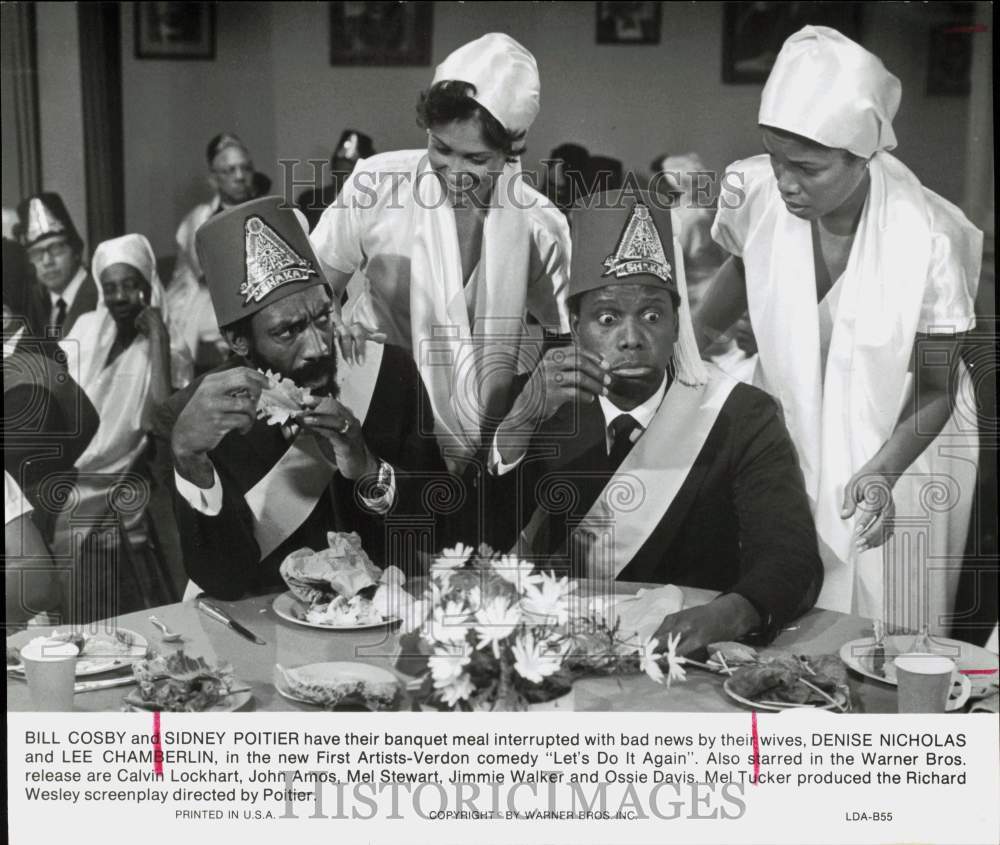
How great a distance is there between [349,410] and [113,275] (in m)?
0.53

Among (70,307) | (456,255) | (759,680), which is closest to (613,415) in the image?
(456,255)

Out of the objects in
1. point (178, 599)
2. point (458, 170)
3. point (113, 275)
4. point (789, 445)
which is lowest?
point (178, 599)

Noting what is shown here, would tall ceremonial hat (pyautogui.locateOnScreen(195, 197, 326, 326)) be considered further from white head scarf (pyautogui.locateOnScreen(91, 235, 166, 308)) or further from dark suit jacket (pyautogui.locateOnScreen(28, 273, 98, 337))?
dark suit jacket (pyautogui.locateOnScreen(28, 273, 98, 337))

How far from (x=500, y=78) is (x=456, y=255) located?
35 cm

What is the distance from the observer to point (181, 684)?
1.94 m

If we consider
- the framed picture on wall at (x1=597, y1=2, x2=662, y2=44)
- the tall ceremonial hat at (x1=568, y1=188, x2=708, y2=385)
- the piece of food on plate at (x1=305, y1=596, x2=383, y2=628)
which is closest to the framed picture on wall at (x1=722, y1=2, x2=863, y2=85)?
the framed picture on wall at (x1=597, y1=2, x2=662, y2=44)

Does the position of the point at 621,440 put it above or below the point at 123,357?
below

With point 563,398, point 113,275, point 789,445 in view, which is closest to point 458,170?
point 563,398

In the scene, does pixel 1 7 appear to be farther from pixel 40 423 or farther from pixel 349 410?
pixel 349 410

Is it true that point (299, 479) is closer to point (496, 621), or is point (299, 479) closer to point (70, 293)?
point (496, 621)

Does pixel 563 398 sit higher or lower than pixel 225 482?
higher

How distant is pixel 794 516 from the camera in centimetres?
201

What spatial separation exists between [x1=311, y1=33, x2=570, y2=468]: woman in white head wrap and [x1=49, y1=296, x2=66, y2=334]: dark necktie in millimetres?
516

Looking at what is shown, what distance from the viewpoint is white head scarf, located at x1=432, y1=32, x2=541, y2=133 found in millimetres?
1976
